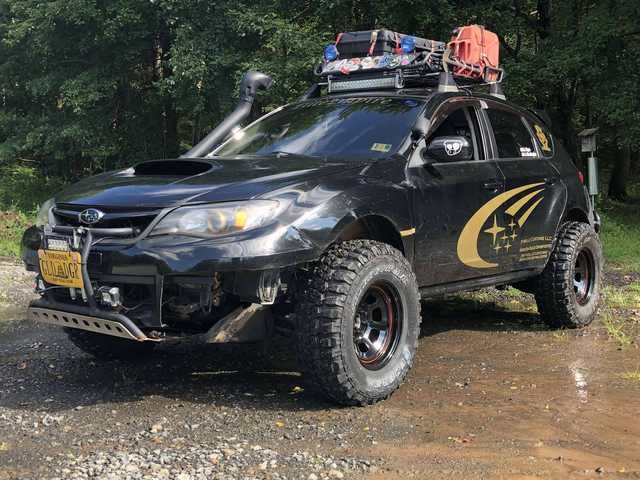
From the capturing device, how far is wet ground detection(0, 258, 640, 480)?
10.3 ft

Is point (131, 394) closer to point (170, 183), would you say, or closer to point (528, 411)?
point (170, 183)

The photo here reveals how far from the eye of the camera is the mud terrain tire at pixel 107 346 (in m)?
4.79

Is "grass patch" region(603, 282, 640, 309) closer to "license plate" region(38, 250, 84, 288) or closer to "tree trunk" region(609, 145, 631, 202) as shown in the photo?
"license plate" region(38, 250, 84, 288)

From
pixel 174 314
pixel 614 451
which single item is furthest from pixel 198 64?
pixel 614 451

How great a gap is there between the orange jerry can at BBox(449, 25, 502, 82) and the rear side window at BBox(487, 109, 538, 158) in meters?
0.52

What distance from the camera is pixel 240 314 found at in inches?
152

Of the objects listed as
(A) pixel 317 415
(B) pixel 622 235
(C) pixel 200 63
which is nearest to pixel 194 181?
(A) pixel 317 415

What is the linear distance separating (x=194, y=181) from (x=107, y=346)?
165 centimetres

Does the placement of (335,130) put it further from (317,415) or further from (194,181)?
(317,415)

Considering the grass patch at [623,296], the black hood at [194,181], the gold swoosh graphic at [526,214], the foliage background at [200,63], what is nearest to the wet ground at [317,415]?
the gold swoosh graphic at [526,214]

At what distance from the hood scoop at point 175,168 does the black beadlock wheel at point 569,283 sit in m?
3.07

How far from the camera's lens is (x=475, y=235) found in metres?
4.93

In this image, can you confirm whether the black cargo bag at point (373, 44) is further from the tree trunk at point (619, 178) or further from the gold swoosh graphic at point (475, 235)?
the tree trunk at point (619, 178)

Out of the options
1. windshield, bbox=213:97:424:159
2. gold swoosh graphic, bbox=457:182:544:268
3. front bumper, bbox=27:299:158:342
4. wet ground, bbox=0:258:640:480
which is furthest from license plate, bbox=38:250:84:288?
gold swoosh graphic, bbox=457:182:544:268
